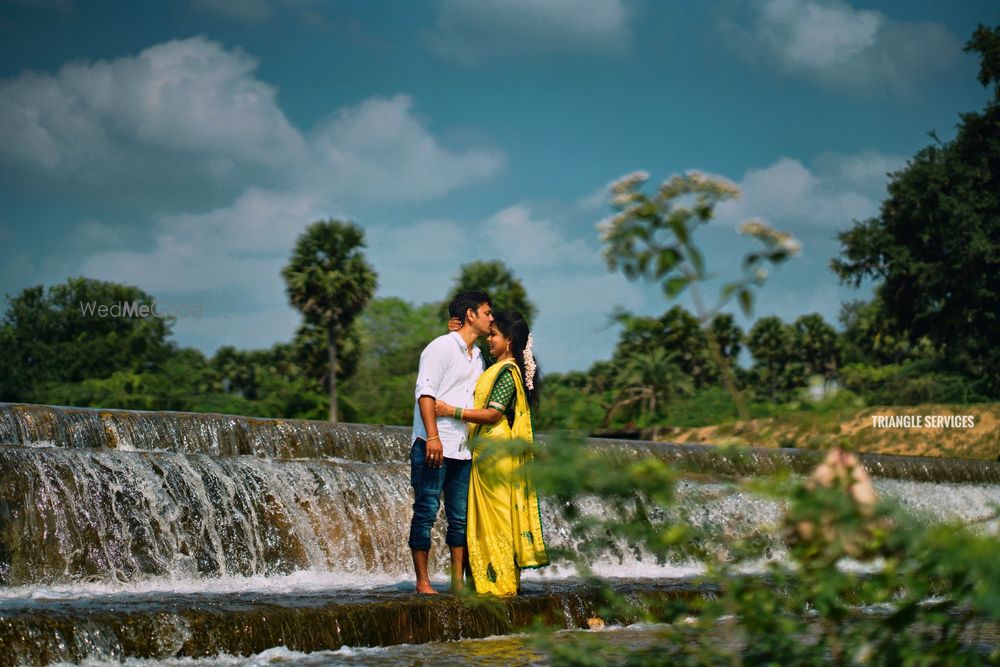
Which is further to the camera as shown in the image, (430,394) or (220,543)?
(220,543)

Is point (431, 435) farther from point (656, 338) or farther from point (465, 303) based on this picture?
point (656, 338)

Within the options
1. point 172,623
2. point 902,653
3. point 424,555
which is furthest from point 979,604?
point 424,555

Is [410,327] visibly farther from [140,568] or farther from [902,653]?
[902,653]

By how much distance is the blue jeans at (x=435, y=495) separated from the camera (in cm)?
590

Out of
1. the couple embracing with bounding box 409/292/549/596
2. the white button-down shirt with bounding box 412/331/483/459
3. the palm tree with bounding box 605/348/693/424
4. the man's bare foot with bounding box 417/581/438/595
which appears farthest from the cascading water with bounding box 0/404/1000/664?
the palm tree with bounding box 605/348/693/424

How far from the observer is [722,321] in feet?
222

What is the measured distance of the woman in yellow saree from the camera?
5.85m

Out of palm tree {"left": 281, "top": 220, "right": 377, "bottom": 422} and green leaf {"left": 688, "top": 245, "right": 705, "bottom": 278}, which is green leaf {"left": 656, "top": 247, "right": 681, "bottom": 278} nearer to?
green leaf {"left": 688, "top": 245, "right": 705, "bottom": 278}

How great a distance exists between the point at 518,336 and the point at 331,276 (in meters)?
39.9

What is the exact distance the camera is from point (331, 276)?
45219 mm

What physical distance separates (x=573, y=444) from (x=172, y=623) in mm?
3298

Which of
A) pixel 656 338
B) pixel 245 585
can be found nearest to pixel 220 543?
pixel 245 585

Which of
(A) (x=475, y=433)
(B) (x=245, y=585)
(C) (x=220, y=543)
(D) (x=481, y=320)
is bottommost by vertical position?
(B) (x=245, y=585)

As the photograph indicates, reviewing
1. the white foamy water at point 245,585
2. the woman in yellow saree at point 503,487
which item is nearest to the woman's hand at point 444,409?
the woman in yellow saree at point 503,487
